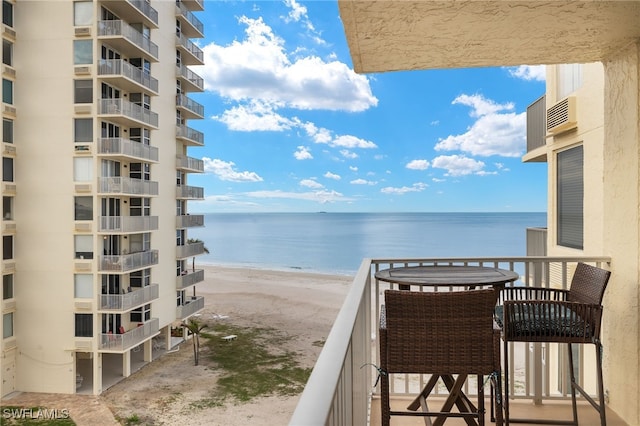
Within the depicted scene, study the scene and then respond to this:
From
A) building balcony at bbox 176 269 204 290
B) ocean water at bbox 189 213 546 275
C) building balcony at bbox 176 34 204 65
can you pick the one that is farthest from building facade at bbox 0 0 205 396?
ocean water at bbox 189 213 546 275

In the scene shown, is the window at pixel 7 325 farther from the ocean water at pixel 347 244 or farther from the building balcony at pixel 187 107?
the ocean water at pixel 347 244

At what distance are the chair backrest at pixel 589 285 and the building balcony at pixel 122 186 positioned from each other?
43.5 feet

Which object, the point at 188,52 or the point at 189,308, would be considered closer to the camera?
the point at 189,308

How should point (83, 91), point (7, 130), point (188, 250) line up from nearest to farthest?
point (7, 130) → point (83, 91) → point (188, 250)

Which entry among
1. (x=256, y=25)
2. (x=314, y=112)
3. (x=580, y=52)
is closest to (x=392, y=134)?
(x=314, y=112)

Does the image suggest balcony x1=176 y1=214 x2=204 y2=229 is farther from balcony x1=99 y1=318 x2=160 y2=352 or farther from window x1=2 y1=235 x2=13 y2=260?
window x1=2 y1=235 x2=13 y2=260

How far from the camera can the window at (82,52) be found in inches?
522

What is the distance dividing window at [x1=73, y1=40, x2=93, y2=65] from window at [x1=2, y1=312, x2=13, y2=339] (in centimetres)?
769

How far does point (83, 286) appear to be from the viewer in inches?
535

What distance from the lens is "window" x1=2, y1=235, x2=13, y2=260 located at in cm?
1334

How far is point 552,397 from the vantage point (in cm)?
326

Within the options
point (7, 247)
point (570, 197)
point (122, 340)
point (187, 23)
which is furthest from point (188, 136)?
point (570, 197)

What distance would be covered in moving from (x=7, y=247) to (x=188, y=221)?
642 centimetres

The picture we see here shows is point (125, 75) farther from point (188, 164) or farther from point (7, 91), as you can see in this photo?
point (188, 164)
